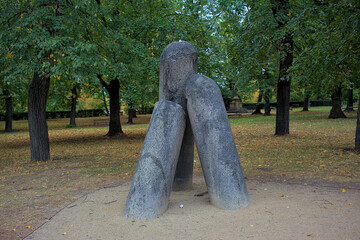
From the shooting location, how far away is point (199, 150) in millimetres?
5520

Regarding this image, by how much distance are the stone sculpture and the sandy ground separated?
9.8 inches

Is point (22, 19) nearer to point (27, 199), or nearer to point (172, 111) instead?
point (27, 199)

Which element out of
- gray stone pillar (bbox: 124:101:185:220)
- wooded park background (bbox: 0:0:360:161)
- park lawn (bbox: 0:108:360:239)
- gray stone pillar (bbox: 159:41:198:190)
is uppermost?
wooded park background (bbox: 0:0:360:161)

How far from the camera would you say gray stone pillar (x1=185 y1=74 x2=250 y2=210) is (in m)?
5.15

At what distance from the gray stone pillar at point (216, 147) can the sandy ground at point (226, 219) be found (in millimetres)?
257

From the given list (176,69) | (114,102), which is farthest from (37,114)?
(114,102)

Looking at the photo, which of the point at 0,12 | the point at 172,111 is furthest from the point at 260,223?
the point at 0,12

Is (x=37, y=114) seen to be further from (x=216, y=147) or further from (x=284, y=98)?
(x=284, y=98)

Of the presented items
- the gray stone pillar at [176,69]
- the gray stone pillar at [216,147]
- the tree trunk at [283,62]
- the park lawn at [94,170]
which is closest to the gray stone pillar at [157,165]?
the gray stone pillar at [216,147]

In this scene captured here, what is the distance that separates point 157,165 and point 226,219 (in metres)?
1.42

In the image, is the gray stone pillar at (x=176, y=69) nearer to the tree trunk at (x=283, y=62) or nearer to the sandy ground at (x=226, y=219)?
the sandy ground at (x=226, y=219)

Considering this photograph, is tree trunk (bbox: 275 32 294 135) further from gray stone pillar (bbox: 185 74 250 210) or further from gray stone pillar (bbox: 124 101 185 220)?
gray stone pillar (bbox: 124 101 185 220)

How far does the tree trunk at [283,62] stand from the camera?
1235cm

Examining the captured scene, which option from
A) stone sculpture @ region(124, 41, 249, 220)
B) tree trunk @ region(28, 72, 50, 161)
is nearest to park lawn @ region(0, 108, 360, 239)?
tree trunk @ region(28, 72, 50, 161)
